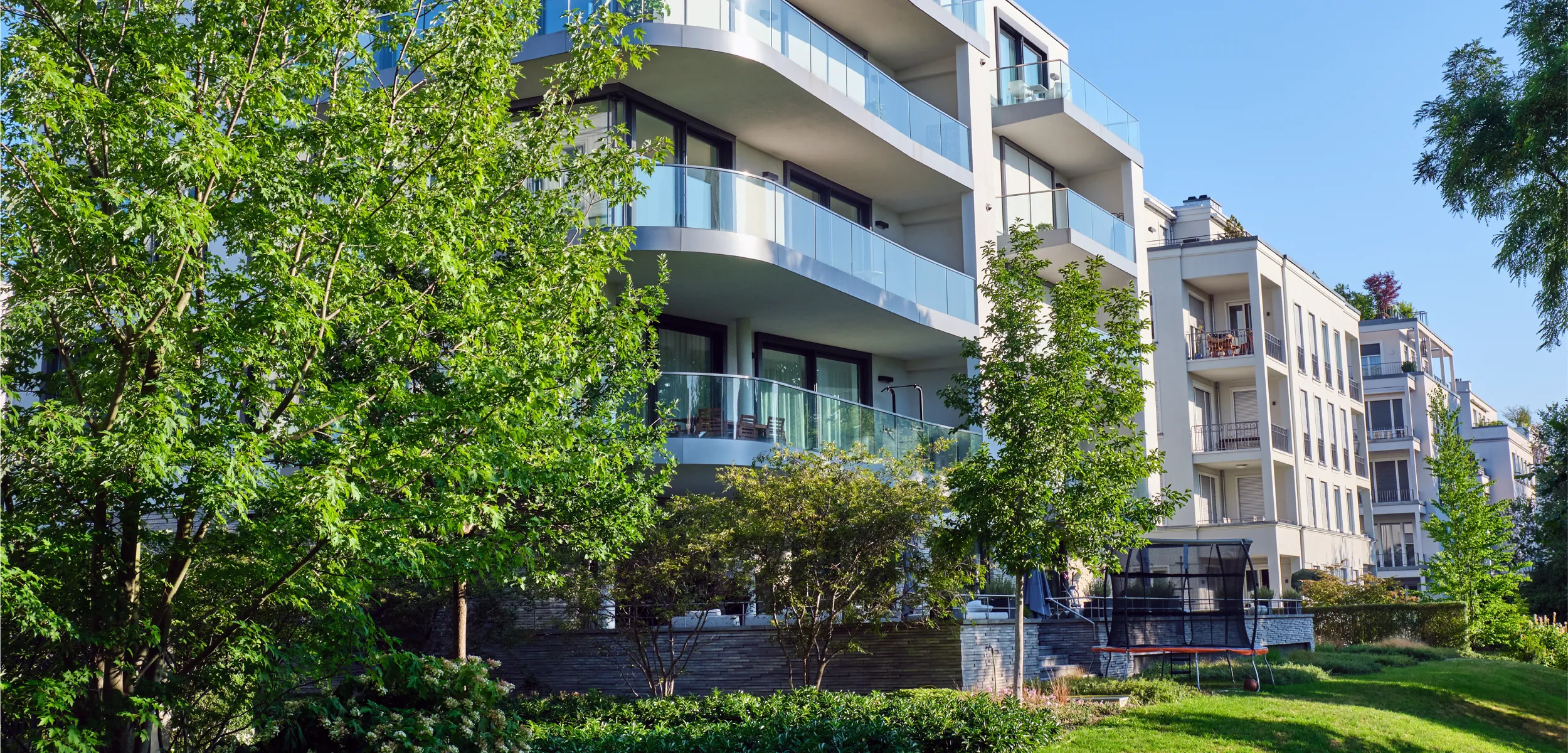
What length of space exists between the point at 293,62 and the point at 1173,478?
102ft

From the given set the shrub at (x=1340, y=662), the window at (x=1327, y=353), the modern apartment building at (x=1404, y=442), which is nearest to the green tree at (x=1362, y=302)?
the modern apartment building at (x=1404, y=442)

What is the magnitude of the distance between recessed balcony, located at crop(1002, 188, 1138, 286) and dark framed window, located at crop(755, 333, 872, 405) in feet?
17.0

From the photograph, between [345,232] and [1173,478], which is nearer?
[345,232]

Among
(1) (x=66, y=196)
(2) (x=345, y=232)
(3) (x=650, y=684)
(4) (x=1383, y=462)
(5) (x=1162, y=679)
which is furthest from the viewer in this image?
(4) (x=1383, y=462)

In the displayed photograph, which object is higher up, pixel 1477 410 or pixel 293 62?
pixel 1477 410

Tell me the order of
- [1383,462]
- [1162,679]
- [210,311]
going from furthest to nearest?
A: [1383,462] < [1162,679] < [210,311]

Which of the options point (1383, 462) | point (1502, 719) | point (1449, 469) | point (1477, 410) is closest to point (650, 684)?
point (1502, 719)

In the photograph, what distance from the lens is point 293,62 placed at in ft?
29.8

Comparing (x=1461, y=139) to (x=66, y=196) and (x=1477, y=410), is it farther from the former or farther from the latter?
(x=1477, y=410)

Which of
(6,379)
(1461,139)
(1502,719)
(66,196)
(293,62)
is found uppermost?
(1461,139)

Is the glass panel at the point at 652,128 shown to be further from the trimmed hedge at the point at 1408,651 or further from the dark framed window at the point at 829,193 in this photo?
the trimmed hedge at the point at 1408,651

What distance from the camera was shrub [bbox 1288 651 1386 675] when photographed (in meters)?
21.5

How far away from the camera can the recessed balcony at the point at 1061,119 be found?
1086 inches

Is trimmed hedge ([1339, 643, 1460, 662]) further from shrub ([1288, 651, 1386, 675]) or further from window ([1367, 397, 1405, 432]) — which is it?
window ([1367, 397, 1405, 432])
